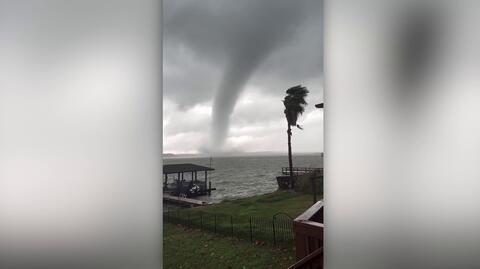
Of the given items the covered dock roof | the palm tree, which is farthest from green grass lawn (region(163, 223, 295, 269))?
the palm tree

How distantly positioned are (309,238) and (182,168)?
1.93 feet

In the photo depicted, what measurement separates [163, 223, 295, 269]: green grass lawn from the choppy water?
168 millimetres

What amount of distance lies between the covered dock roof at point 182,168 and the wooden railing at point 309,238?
1.44 feet

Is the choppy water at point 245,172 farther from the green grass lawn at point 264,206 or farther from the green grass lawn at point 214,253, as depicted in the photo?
the green grass lawn at point 214,253

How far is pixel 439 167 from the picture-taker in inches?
45.7

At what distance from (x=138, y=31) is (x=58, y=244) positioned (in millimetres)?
819

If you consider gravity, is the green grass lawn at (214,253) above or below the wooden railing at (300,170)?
below

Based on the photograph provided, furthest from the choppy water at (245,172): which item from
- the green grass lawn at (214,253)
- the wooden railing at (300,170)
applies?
the green grass lawn at (214,253)

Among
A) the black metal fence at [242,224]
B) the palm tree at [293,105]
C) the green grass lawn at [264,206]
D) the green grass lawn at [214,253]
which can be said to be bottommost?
the green grass lawn at [214,253]

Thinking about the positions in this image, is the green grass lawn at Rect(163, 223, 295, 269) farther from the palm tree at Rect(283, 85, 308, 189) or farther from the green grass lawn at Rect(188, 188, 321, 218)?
the palm tree at Rect(283, 85, 308, 189)

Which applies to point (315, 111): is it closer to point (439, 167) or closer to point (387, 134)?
point (387, 134)

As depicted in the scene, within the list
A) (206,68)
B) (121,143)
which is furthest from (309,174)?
(121,143)

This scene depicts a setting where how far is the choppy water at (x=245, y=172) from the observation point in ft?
4.56

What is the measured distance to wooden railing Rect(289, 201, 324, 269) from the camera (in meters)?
1.34
